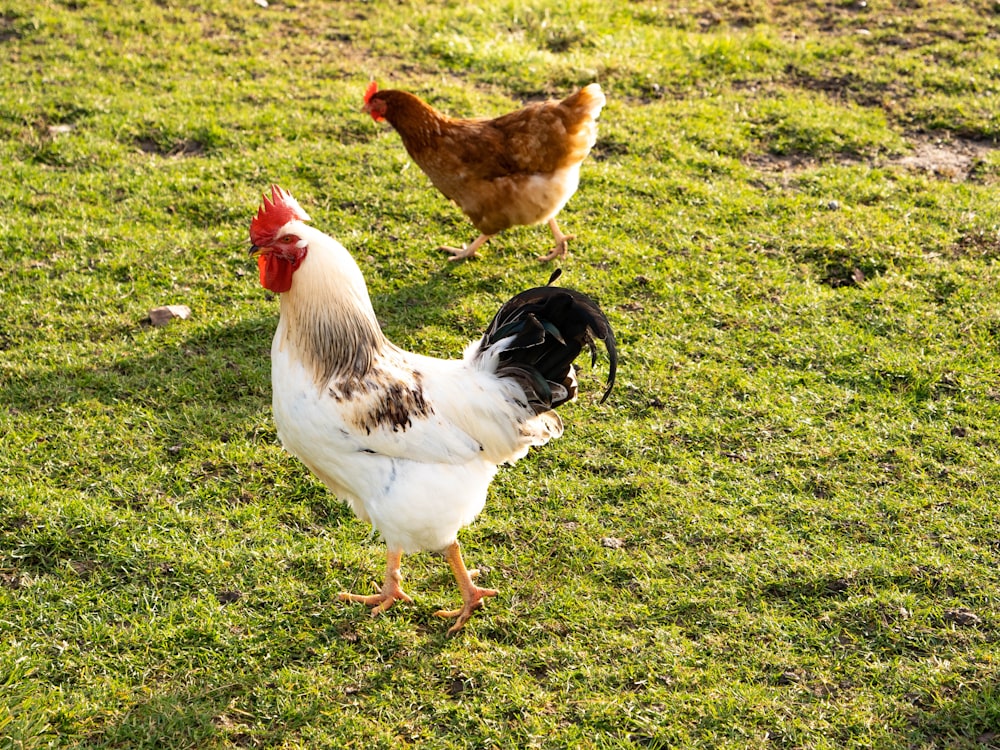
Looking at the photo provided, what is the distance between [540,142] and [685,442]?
8.08 feet

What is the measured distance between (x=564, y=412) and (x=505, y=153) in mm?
2043

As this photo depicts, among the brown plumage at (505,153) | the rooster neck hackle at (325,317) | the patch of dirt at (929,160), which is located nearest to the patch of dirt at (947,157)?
the patch of dirt at (929,160)

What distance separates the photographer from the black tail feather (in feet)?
13.2

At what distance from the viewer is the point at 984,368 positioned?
19.4 ft

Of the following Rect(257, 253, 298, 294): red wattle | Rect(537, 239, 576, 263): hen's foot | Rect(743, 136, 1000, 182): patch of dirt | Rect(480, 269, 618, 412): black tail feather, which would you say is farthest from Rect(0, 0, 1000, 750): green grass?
Rect(257, 253, 298, 294): red wattle

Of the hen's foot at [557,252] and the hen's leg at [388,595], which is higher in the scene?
the hen's foot at [557,252]

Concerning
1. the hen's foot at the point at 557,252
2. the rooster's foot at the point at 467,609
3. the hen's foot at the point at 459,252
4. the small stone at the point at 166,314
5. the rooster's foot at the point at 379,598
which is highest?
the hen's foot at the point at 557,252

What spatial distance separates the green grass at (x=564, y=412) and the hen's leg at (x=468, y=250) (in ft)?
0.36

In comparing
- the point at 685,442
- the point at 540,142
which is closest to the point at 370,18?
the point at 540,142

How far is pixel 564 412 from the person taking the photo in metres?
5.63

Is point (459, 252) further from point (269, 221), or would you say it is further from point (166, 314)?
point (269, 221)

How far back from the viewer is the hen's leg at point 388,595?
14.6 ft

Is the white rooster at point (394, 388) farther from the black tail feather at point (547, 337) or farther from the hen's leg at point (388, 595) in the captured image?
the hen's leg at point (388, 595)

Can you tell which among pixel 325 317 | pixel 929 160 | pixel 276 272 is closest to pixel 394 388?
pixel 325 317
